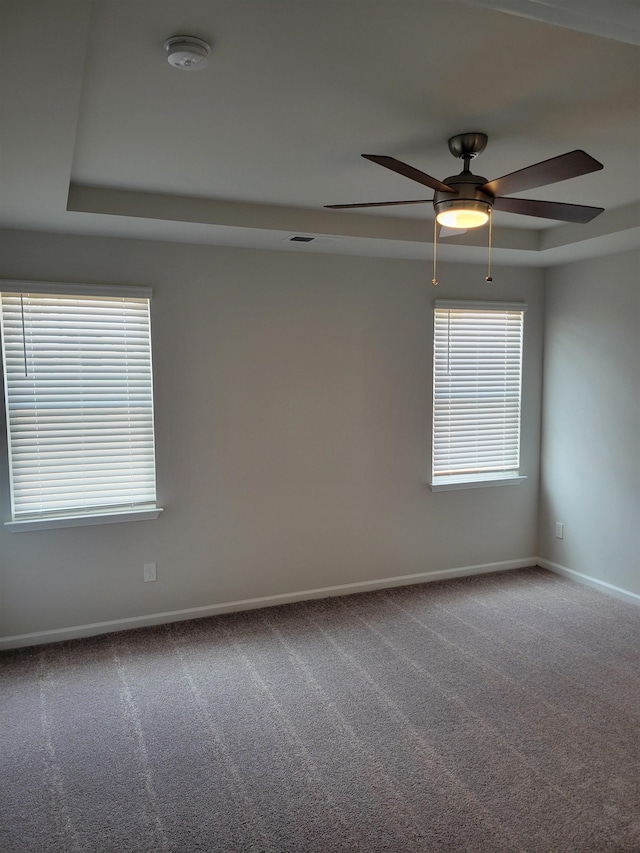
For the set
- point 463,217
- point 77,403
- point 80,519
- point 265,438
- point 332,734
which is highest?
point 463,217

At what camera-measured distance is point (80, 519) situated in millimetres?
Result: 3688

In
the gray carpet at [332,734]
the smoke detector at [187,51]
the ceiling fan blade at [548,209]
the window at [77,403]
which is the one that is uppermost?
the smoke detector at [187,51]

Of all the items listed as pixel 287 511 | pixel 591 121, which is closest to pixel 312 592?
pixel 287 511

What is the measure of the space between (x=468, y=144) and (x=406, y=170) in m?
0.50

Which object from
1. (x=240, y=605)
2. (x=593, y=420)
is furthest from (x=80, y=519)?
(x=593, y=420)

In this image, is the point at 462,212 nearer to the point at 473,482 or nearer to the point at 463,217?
the point at 463,217

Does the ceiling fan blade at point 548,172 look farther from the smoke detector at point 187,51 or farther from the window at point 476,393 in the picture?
the window at point 476,393

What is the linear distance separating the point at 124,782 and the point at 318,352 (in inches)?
110

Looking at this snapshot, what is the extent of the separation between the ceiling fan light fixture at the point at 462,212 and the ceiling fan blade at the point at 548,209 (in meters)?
0.11

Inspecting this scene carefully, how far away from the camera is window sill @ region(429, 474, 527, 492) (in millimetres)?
4715

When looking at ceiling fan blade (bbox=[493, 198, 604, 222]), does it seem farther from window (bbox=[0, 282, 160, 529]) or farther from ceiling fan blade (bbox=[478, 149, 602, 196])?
window (bbox=[0, 282, 160, 529])

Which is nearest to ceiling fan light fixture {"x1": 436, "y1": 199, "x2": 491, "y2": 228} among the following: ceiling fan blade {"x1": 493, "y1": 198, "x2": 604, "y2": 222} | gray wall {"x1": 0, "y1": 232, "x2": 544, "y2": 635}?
ceiling fan blade {"x1": 493, "y1": 198, "x2": 604, "y2": 222}

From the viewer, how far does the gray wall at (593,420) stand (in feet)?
14.0

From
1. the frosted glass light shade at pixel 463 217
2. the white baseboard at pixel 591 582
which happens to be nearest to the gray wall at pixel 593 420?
the white baseboard at pixel 591 582
